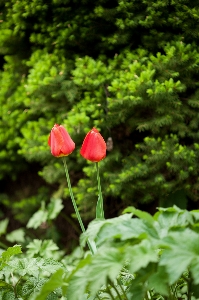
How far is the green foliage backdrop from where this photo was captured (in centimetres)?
229

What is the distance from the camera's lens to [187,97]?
7.93 feet

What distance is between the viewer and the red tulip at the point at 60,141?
1.52 meters

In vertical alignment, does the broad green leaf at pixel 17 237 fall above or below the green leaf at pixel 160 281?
below

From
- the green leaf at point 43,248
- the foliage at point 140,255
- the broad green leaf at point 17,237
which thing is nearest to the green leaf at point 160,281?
the foliage at point 140,255

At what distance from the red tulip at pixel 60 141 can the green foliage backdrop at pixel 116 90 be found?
0.77 meters

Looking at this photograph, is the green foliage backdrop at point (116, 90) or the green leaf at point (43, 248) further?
the green leaf at point (43, 248)

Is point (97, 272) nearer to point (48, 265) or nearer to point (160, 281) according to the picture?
point (160, 281)

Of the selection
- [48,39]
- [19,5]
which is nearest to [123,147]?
[48,39]

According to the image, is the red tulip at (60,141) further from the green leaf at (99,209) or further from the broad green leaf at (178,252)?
the broad green leaf at (178,252)

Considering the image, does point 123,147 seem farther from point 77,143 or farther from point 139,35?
point 139,35

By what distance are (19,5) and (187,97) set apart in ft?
3.81

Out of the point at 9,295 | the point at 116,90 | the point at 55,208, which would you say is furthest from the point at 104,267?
the point at 55,208

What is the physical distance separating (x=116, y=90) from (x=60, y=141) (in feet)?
2.84

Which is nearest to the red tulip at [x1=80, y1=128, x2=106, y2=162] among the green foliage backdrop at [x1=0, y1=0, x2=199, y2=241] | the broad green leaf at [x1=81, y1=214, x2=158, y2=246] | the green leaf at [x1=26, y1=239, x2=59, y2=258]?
the broad green leaf at [x1=81, y1=214, x2=158, y2=246]
